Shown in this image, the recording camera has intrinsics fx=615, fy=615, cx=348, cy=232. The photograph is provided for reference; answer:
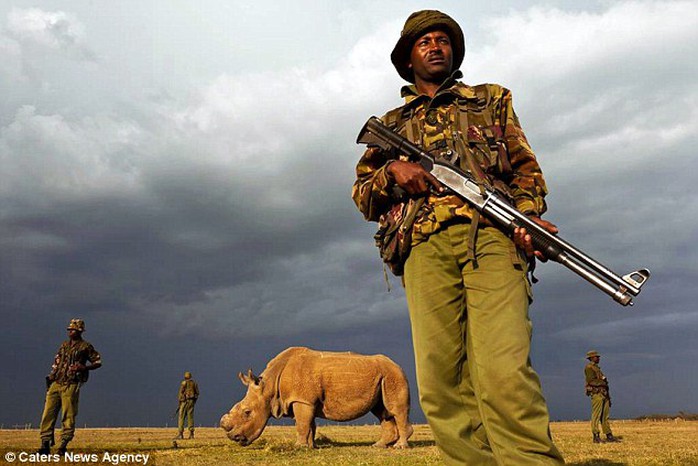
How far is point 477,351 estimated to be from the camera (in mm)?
3662

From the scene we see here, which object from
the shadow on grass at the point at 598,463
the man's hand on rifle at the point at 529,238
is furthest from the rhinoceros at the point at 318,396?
the man's hand on rifle at the point at 529,238

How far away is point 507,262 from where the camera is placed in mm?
3773

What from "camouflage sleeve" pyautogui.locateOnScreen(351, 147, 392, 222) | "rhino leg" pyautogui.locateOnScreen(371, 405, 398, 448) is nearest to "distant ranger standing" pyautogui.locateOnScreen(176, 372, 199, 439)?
"rhino leg" pyautogui.locateOnScreen(371, 405, 398, 448)

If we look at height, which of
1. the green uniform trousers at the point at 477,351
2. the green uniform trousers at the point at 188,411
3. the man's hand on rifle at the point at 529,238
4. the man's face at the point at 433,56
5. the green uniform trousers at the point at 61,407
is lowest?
the green uniform trousers at the point at 477,351

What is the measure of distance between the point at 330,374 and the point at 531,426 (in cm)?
1088

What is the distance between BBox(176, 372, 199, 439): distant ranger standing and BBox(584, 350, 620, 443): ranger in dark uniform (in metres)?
13.9

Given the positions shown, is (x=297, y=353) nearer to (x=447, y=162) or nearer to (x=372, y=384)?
(x=372, y=384)

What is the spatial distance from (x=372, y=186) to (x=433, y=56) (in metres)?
1.02

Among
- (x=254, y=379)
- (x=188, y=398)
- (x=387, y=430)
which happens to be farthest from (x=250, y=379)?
(x=188, y=398)

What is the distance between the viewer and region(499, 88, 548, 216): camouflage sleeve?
162 inches

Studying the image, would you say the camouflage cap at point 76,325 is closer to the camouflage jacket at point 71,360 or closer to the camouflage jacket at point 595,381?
the camouflage jacket at point 71,360

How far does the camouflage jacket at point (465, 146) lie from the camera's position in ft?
13.3

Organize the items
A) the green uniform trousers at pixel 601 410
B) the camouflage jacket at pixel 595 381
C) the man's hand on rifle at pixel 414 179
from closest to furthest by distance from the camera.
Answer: the man's hand on rifle at pixel 414 179
the green uniform trousers at pixel 601 410
the camouflage jacket at pixel 595 381

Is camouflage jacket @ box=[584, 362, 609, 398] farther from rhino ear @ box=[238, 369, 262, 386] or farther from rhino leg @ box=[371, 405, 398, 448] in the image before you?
rhino ear @ box=[238, 369, 262, 386]
